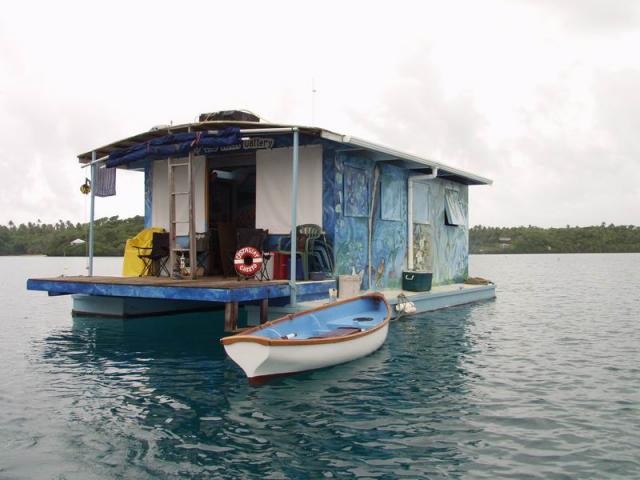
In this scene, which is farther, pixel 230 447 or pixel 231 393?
pixel 231 393

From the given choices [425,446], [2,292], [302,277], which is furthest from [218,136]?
[2,292]

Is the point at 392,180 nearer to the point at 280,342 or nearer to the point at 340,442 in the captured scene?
the point at 280,342

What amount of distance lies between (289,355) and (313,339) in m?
0.52

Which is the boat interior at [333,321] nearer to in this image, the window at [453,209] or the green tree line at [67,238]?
the window at [453,209]

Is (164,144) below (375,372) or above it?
above

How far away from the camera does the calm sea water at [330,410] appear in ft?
18.5

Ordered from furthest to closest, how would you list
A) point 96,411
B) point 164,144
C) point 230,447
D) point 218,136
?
point 164,144 → point 218,136 → point 96,411 → point 230,447

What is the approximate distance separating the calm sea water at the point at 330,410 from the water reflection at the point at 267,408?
0.08 feet

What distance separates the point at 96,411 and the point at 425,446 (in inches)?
156

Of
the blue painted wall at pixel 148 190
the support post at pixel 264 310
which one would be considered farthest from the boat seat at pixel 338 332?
the blue painted wall at pixel 148 190

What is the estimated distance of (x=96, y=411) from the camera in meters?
7.27

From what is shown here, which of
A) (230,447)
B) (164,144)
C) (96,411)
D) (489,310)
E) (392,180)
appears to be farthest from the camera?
(489,310)

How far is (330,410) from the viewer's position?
7.32 meters

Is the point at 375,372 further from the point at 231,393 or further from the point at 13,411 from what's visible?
the point at 13,411
